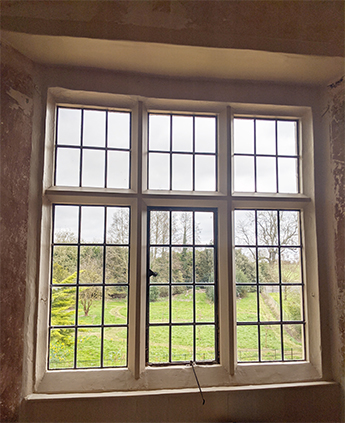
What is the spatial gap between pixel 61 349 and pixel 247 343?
1.47 meters

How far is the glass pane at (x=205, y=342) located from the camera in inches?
87.0

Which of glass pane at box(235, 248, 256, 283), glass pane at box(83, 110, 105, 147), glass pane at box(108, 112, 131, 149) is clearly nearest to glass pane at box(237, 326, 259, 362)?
glass pane at box(235, 248, 256, 283)

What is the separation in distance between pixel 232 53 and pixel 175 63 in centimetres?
42

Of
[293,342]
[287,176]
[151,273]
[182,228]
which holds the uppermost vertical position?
[287,176]

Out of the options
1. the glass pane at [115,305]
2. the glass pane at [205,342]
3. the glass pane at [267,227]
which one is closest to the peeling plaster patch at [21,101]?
the glass pane at [115,305]

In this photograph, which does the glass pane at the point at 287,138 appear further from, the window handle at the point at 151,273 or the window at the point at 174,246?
the window handle at the point at 151,273

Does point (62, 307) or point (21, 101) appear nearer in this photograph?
point (21, 101)

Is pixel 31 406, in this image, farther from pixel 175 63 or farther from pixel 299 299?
pixel 175 63

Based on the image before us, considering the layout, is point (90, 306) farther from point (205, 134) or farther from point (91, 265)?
point (205, 134)

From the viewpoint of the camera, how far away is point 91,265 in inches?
87.0

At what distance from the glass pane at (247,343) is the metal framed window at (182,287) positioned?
19cm

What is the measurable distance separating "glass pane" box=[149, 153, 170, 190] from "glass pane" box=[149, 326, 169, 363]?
3.82 feet

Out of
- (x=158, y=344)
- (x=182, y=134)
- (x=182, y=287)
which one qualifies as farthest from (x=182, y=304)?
(x=182, y=134)

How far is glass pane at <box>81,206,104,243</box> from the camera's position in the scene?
2.22 metres
